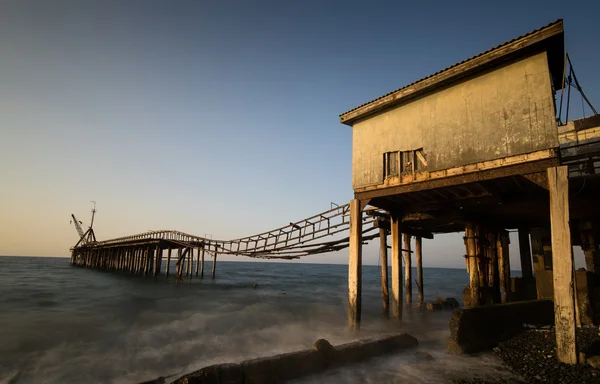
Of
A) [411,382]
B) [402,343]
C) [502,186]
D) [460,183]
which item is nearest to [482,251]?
[502,186]

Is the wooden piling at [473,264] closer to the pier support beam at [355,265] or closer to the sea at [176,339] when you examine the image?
the sea at [176,339]

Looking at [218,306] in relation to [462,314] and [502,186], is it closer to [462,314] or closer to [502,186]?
[462,314]

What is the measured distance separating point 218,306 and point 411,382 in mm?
16054

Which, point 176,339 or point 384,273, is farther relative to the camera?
point 384,273

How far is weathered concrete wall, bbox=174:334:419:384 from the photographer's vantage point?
5.57m

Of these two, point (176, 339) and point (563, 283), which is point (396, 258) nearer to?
point (563, 283)

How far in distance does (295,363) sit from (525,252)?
14539mm

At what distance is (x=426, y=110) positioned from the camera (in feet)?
33.1

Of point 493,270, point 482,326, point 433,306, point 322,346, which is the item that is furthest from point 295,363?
point 433,306

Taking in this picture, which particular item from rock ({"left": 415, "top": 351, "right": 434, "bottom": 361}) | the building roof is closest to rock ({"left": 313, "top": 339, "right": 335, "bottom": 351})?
rock ({"left": 415, "top": 351, "right": 434, "bottom": 361})

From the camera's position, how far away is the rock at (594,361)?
248 inches

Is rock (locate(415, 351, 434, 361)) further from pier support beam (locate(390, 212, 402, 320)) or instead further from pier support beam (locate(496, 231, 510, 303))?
pier support beam (locate(496, 231, 510, 303))

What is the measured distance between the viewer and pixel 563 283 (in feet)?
22.0

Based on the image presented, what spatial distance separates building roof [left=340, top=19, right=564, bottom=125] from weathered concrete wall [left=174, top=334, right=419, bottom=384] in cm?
784
